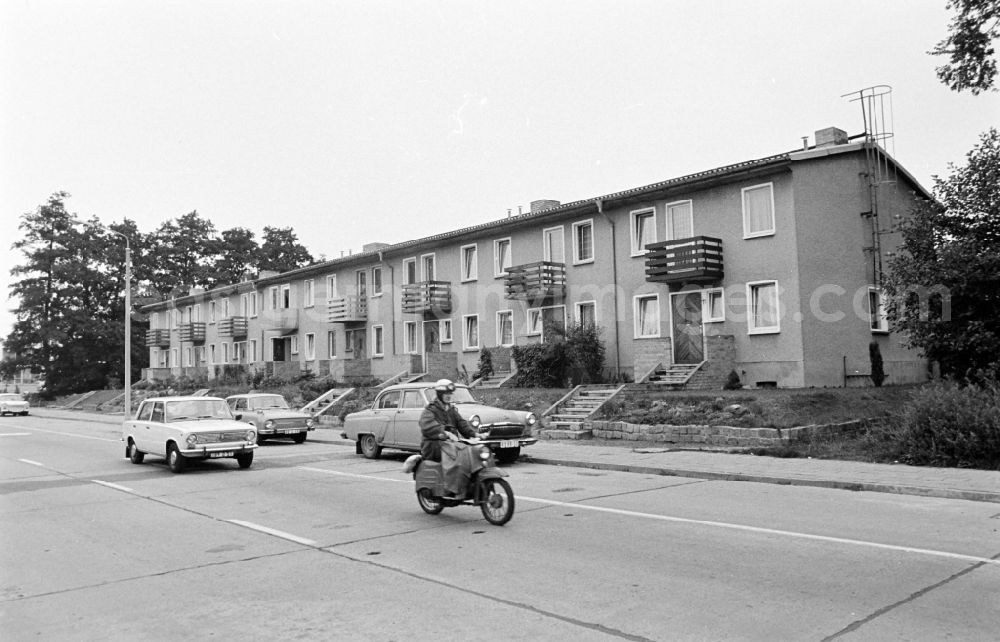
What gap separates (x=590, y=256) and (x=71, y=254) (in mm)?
58665

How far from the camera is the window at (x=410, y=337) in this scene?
120ft

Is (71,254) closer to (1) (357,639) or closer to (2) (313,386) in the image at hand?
(2) (313,386)

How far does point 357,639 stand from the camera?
5020 mm

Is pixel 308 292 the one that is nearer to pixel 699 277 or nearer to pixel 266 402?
pixel 266 402

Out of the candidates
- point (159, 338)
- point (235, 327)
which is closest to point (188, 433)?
point (235, 327)

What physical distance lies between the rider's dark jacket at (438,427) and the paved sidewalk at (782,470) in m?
5.44

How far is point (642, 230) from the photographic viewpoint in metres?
26.7

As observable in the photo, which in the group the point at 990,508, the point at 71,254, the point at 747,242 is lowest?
the point at 990,508

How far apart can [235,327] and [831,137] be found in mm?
39726

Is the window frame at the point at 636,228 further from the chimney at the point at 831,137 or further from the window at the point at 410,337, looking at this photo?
the window at the point at 410,337

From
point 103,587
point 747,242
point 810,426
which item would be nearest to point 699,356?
point 747,242

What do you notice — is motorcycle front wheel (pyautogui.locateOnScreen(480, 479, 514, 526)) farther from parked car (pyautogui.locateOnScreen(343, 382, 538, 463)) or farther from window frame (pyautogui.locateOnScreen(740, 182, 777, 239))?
window frame (pyautogui.locateOnScreen(740, 182, 777, 239))

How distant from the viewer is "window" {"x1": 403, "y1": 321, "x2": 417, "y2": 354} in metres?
36.7

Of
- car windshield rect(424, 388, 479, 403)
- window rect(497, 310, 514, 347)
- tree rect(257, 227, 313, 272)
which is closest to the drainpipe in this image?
window rect(497, 310, 514, 347)
